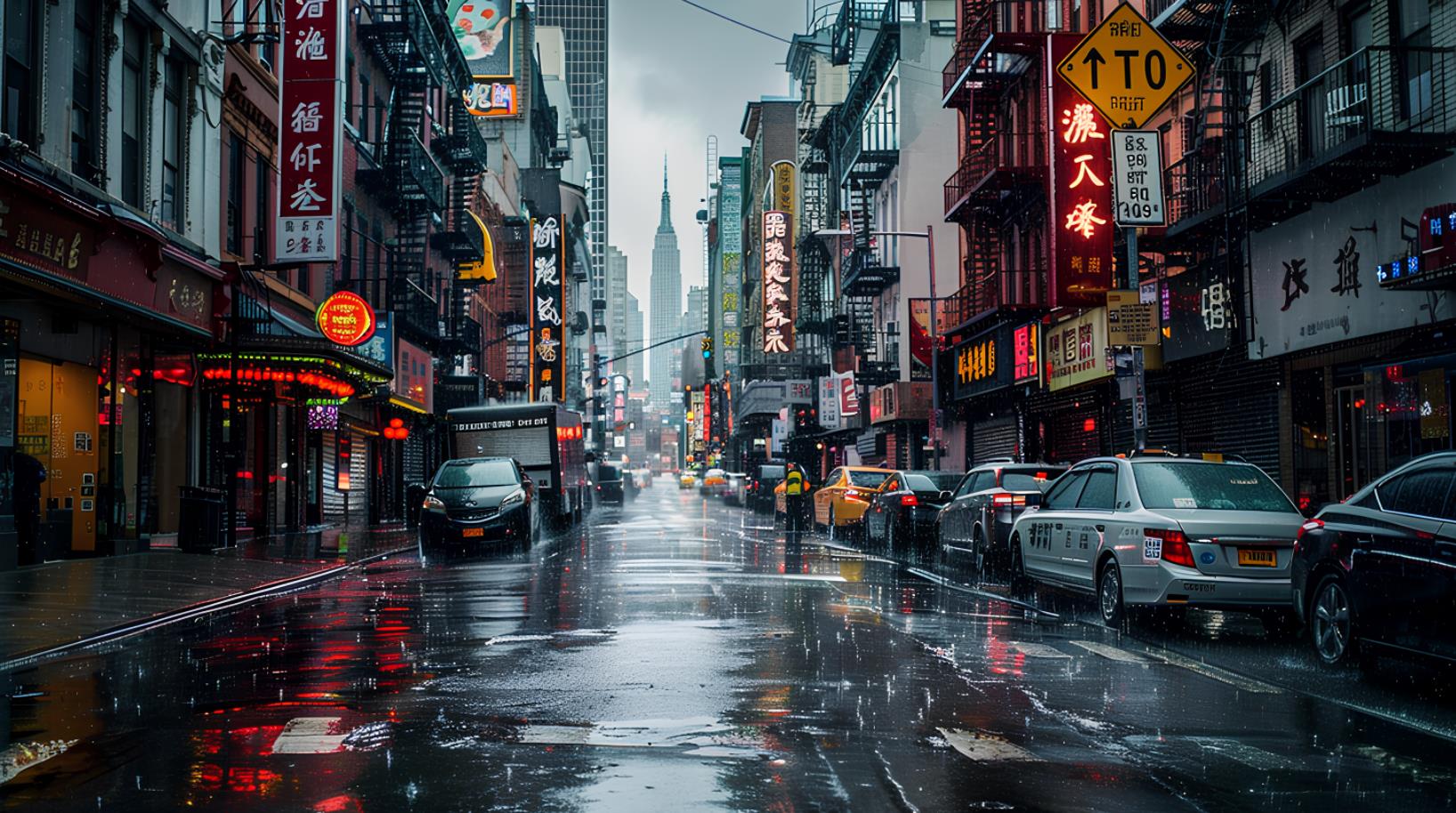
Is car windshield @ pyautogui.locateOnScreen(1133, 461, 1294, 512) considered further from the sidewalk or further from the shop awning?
the shop awning

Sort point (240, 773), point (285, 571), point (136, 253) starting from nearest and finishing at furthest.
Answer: point (240, 773) < point (285, 571) < point (136, 253)

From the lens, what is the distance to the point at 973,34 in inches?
1412

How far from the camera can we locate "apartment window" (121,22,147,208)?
23.0m

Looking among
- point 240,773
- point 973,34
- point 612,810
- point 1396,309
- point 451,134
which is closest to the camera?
point 612,810

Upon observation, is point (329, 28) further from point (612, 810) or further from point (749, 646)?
point (612, 810)

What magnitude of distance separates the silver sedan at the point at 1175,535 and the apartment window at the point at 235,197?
19988 mm

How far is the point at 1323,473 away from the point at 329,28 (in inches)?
783

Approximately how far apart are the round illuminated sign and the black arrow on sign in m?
19.0

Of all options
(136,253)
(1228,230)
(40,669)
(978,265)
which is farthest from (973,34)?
(40,669)

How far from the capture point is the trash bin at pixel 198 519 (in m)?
23.2

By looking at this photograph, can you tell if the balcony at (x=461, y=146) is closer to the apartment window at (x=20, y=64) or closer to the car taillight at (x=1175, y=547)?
the apartment window at (x=20, y=64)

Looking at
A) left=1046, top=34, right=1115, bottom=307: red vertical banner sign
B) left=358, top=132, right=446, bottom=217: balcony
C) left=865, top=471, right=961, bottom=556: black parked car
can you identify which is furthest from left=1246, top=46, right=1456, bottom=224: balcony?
left=358, top=132, right=446, bottom=217: balcony

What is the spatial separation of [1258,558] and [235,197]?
23.2m

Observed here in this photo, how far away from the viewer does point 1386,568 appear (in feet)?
31.4
